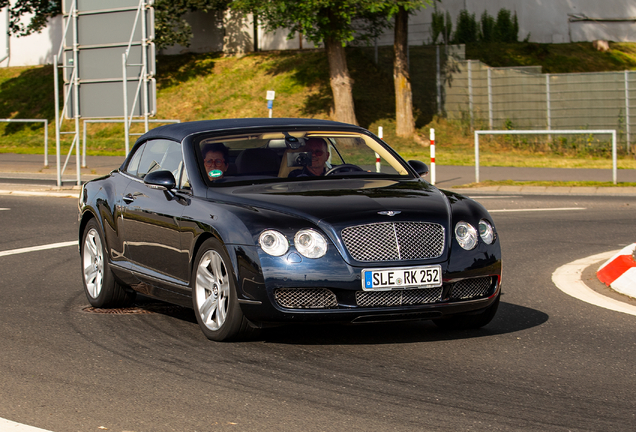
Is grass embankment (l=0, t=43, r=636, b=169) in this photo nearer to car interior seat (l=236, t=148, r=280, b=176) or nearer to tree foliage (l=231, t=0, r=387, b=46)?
tree foliage (l=231, t=0, r=387, b=46)

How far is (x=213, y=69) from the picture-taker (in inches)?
1742

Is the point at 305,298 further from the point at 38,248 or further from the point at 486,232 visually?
the point at 38,248

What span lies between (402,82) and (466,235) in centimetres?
2802

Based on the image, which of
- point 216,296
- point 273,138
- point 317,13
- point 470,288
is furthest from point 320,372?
point 317,13

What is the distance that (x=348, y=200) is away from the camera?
6277mm

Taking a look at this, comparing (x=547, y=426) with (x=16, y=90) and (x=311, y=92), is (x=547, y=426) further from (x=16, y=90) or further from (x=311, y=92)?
(x=16, y=90)

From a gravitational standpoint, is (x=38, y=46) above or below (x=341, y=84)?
above

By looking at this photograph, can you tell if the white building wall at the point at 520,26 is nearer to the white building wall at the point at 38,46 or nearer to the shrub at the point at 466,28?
the shrub at the point at 466,28

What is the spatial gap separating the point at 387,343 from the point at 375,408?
164 cm

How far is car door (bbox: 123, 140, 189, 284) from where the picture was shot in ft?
22.5

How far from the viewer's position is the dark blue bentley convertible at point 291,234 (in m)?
5.93

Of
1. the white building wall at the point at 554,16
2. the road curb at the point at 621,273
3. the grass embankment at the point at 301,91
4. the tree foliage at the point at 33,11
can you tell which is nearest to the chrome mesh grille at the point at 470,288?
the road curb at the point at 621,273

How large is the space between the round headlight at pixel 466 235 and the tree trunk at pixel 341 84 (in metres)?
27.2

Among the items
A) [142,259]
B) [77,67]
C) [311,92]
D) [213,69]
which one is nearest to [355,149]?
[142,259]
